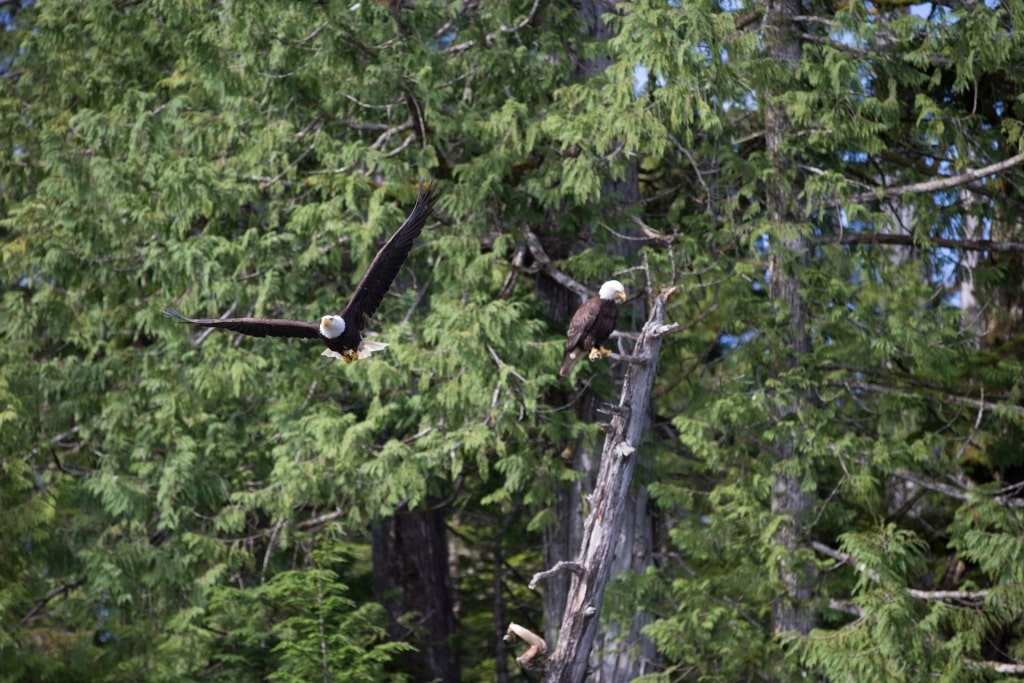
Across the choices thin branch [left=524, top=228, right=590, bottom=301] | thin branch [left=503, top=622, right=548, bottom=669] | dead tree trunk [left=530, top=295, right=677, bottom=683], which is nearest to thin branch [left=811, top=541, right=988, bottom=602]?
dead tree trunk [left=530, top=295, right=677, bottom=683]

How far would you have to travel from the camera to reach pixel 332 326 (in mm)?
8555

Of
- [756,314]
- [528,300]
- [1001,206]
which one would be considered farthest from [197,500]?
[1001,206]

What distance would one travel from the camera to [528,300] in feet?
33.5

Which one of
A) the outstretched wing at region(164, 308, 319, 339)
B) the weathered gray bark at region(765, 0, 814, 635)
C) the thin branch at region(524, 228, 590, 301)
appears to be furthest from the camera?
the thin branch at region(524, 228, 590, 301)

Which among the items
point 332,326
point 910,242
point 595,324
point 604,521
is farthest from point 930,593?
point 332,326

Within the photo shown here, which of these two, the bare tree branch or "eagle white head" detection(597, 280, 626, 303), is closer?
"eagle white head" detection(597, 280, 626, 303)

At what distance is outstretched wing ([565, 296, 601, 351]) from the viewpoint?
8.88 metres

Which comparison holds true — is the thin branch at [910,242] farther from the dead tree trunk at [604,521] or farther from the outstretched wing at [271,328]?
the outstretched wing at [271,328]

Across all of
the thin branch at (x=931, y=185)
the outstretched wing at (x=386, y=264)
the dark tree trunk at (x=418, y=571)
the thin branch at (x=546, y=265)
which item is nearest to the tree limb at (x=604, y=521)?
the outstretched wing at (x=386, y=264)

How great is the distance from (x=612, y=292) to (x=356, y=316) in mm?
1725

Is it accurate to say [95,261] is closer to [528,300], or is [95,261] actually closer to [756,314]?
[528,300]

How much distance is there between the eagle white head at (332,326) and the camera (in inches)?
335

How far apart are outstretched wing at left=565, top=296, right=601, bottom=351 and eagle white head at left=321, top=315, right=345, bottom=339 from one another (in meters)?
1.61

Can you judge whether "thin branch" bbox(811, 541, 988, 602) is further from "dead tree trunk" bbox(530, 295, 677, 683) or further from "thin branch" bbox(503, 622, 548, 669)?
"thin branch" bbox(503, 622, 548, 669)
